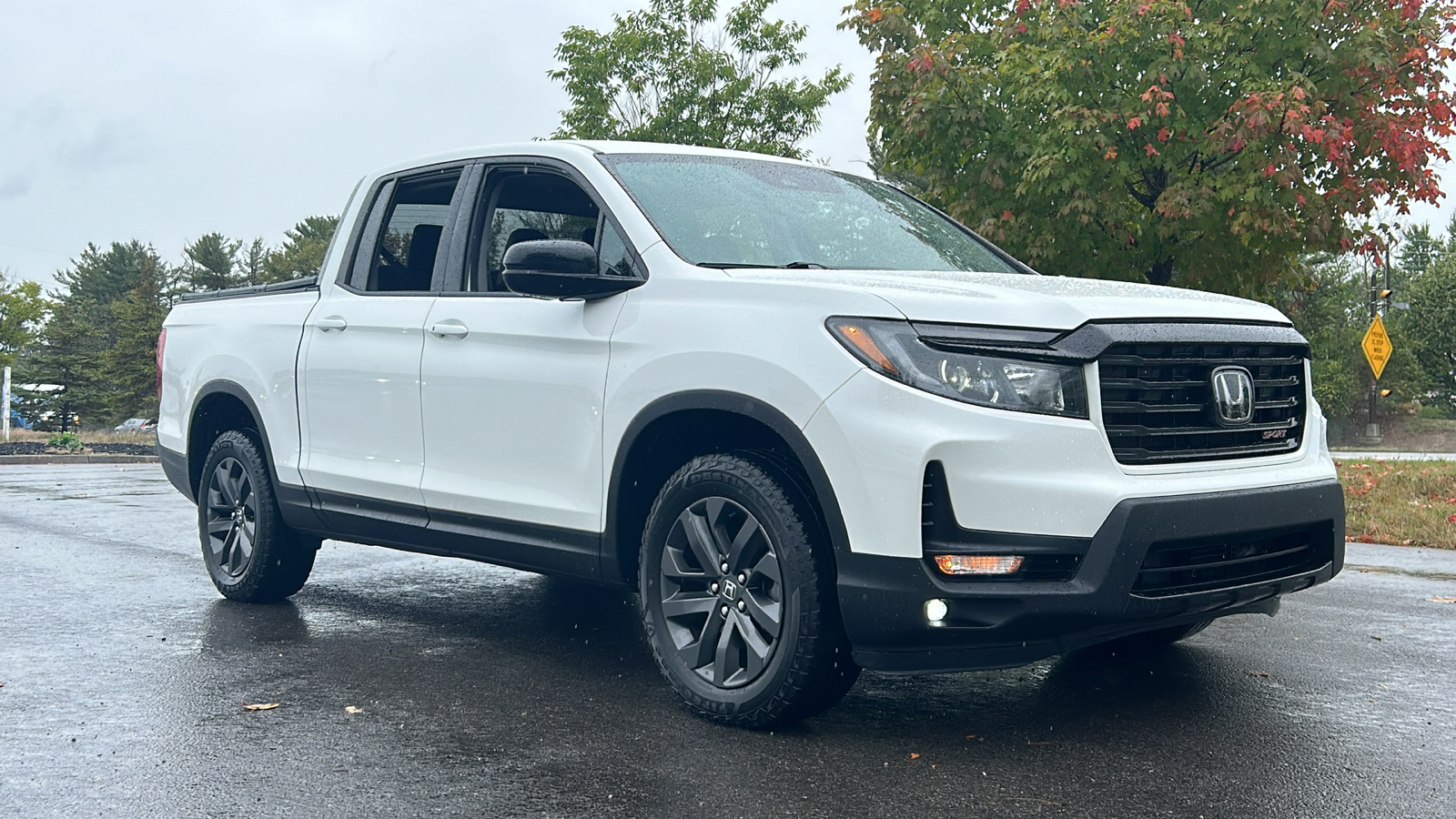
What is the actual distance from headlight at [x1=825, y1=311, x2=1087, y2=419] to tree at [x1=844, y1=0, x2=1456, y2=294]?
803cm

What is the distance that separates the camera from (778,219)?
16.8 ft

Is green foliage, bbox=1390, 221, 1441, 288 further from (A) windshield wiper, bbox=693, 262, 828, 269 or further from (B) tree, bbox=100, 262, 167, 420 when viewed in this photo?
(A) windshield wiper, bbox=693, 262, 828, 269

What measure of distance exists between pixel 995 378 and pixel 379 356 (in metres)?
2.88

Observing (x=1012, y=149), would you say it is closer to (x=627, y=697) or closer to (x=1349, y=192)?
(x=1349, y=192)

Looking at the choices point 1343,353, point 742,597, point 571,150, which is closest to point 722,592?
point 742,597

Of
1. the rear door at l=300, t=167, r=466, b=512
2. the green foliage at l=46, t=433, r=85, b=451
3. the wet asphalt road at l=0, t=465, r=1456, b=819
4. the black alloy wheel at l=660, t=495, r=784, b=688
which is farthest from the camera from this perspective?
the green foliage at l=46, t=433, r=85, b=451

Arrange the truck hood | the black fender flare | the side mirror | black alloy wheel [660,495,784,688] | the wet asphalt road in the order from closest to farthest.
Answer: the wet asphalt road < the truck hood < the black fender flare < black alloy wheel [660,495,784,688] < the side mirror

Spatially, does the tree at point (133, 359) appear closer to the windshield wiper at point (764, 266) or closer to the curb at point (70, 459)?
the curb at point (70, 459)

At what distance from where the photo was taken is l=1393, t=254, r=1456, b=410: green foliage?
61.3m

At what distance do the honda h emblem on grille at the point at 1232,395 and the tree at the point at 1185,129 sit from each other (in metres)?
7.55

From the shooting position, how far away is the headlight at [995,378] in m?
3.79

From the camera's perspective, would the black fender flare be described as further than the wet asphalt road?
Yes

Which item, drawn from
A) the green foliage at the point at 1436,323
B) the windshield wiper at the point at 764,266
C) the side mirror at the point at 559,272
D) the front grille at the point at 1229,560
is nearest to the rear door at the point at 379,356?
the side mirror at the point at 559,272

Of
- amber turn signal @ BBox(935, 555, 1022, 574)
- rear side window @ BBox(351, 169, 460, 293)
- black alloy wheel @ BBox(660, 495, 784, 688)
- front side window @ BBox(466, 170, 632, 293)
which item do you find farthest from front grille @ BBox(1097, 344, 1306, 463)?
rear side window @ BBox(351, 169, 460, 293)
